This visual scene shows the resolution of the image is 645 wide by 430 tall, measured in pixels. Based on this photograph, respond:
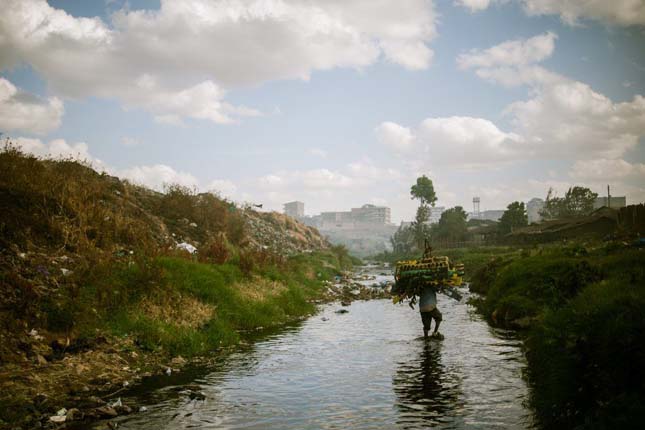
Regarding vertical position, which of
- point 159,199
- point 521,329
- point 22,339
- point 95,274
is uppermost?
point 159,199

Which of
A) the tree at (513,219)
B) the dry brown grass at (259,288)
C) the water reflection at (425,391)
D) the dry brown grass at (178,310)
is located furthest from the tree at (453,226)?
the water reflection at (425,391)

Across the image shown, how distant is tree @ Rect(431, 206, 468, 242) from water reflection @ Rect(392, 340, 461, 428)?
6265 centimetres

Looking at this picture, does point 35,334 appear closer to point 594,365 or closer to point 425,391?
point 425,391

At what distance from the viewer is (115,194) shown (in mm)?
22109

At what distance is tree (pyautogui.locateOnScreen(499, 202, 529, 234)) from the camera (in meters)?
61.9

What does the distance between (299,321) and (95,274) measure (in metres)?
7.83

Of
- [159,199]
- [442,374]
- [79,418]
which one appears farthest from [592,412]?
[159,199]

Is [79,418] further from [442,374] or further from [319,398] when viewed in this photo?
[442,374]

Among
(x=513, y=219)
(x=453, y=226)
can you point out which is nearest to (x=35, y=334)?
(x=513, y=219)

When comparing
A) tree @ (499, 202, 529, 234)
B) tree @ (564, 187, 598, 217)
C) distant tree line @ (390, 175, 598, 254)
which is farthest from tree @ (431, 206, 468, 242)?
tree @ (564, 187, 598, 217)

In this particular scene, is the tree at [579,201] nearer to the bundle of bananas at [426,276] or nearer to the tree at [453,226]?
the tree at [453,226]

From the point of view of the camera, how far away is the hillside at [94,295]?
8.89 metres

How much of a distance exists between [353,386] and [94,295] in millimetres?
6994

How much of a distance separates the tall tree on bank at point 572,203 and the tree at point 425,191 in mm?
19240
